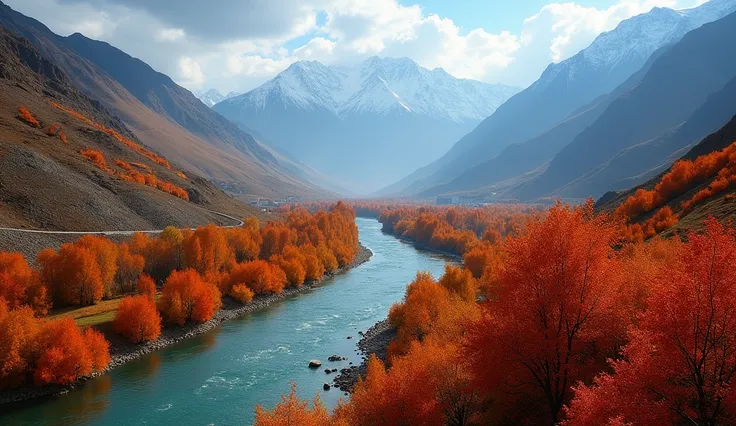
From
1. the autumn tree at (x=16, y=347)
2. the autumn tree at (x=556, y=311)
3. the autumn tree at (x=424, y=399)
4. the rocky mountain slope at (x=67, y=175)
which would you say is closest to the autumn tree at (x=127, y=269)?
the rocky mountain slope at (x=67, y=175)

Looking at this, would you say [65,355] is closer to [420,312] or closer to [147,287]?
[147,287]

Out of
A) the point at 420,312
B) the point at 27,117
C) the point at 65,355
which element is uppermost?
the point at 27,117

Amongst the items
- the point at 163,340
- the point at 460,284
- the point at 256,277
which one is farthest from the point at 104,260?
the point at 460,284

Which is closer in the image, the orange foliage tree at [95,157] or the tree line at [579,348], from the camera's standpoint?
the tree line at [579,348]

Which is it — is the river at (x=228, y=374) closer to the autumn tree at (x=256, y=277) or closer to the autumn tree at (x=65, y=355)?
the autumn tree at (x=65, y=355)

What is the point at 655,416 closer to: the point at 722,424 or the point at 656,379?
the point at 656,379

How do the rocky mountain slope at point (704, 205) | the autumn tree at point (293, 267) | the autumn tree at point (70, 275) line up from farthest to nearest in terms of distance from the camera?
the autumn tree at point (293, 267), the autumn tree at point (70, 275), the rocky mountain slope at point (704, 205)
